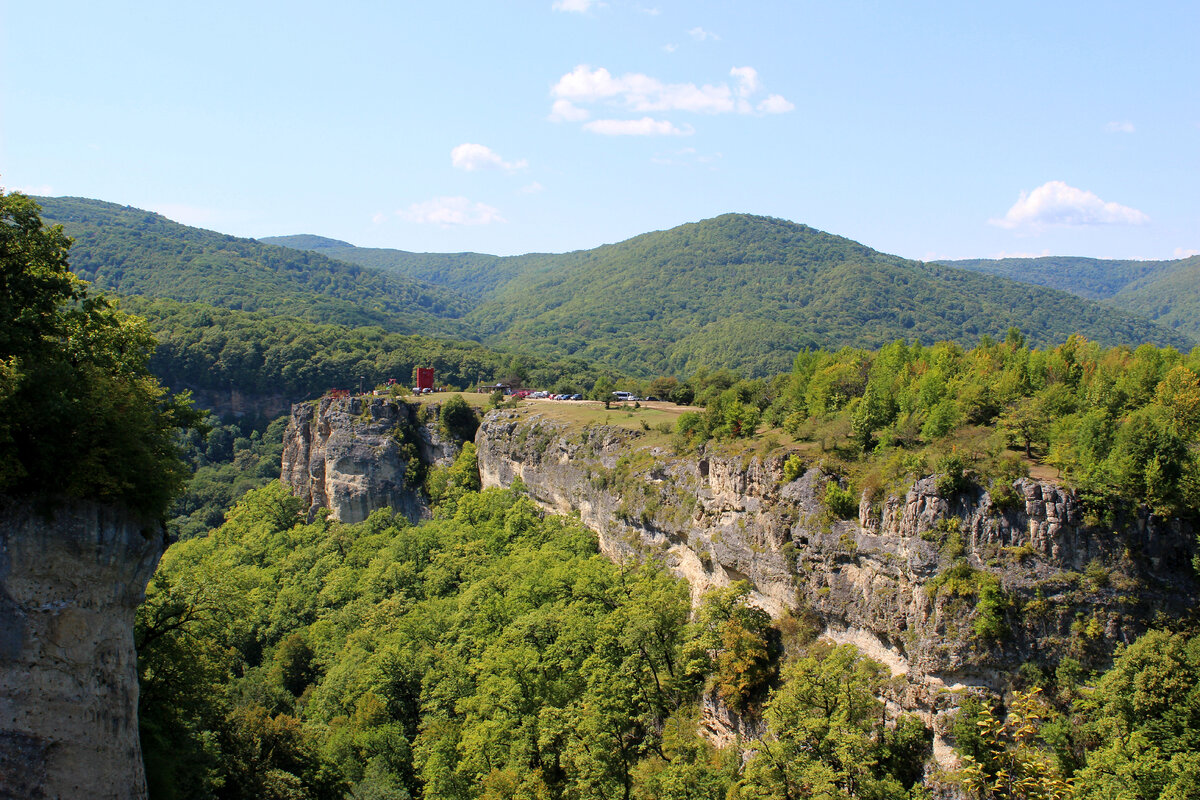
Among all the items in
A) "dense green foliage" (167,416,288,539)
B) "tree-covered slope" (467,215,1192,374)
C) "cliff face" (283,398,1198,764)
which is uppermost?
"tree-covered slope" (467,215,1192,374)

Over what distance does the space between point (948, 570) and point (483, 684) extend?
19.8 meters

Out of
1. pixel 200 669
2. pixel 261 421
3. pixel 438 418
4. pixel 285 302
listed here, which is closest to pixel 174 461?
pixel 200 669

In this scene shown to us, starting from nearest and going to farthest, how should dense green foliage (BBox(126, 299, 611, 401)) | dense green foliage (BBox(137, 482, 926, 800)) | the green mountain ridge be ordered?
dense green foliage (BBox(137, 482, 926, 800)) → dense green foliage (BBox(126, 299, 611, 401)) → the green mountain ridge

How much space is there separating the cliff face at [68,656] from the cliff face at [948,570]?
71.3 feet

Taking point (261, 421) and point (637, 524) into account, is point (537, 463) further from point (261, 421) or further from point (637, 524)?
point (261, 421)

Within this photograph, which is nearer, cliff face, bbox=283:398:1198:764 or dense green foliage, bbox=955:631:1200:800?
dense green foliage, bbox=955:631:1200:800

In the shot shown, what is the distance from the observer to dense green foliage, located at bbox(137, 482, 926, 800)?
23234 mm

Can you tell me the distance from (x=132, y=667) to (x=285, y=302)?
465 ft

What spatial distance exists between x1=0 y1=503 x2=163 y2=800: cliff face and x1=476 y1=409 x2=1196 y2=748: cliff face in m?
21.7

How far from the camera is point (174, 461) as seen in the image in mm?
19000

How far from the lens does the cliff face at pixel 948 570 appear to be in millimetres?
22250

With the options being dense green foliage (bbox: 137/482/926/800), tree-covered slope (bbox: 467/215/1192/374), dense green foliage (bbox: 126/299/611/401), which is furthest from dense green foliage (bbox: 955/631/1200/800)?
tree-covered slope (bbox: 467/215/1192/374)

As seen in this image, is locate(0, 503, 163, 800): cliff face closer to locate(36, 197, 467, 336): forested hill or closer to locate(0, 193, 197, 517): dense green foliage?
locate(0, 193, 197, 517): dense green foliage

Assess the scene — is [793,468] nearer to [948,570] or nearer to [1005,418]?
[948,570]
